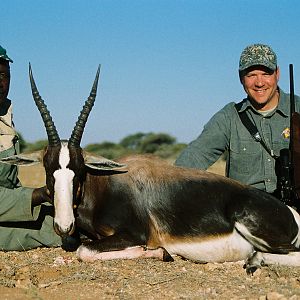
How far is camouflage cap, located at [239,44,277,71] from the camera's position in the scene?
7.27 m

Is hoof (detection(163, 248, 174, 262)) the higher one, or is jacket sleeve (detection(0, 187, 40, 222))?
jacket sleeve (detection(0, 187, 40, 222))

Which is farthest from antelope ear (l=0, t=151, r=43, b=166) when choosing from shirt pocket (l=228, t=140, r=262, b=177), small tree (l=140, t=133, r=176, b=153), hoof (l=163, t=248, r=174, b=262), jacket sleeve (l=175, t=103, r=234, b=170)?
small tree (l=140, t=133, r=176, b=153)

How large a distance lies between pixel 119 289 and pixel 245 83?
139 inches

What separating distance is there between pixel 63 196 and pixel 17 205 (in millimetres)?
1104

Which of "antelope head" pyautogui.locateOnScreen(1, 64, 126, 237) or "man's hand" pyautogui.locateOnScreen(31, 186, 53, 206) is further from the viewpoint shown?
"man's hand" pyautogui.locateOnScreen(31, 186, 53, 206)

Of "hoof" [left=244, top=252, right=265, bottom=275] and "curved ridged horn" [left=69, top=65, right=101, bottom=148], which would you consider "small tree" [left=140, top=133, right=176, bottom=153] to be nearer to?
"curved ridged horn" [left=69, top=65, right=101, bottom=148]

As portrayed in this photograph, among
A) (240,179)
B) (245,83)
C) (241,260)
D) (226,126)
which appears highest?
(245,83)

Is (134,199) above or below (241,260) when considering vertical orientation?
above

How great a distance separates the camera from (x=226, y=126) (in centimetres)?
742

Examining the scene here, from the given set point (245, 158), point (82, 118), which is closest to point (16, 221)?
point (82, 118)

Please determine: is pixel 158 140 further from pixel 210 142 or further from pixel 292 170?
pixel 292 170

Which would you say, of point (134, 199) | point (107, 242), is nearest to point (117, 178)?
point (134, 199)

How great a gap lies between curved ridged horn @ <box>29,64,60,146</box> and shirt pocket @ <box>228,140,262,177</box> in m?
2.35

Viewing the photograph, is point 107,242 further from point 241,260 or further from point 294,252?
point 294,252
